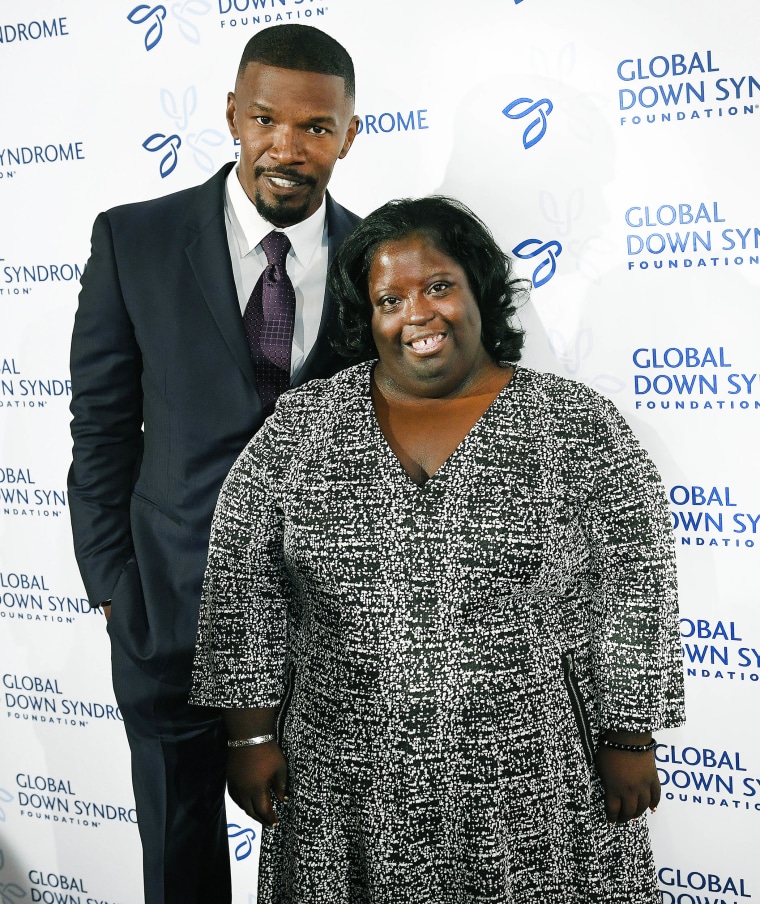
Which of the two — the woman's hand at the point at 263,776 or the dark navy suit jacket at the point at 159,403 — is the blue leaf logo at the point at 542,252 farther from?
the woman's hand at the point at 263,776

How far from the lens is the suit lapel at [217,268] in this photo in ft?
6.20

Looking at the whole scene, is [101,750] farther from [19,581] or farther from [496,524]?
[496,524]

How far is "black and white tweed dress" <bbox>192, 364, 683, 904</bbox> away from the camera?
1517mm

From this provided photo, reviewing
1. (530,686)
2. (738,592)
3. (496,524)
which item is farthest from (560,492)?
(738,592)

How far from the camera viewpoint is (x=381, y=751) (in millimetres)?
1541

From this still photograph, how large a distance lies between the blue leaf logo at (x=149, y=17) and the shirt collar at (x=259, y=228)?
17.5 inches

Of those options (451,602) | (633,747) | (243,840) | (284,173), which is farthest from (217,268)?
(243,840)

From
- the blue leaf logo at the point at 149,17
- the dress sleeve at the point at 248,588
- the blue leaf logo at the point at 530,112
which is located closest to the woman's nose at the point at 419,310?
the dress sleeve at the point at 248,588

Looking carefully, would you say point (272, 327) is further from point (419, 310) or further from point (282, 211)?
point (419, 310)

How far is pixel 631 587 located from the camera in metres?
1.57

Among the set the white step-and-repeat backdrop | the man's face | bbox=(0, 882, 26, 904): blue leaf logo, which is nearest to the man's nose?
the man's face

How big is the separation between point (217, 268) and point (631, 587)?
3.26 ft

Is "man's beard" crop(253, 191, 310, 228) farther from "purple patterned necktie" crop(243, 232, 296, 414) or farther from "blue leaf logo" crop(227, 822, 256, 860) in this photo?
"blue leaf logo" crop(227, 822, 256, 860)

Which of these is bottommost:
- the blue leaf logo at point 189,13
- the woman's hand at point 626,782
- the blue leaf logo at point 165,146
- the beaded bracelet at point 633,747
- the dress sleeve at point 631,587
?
the woman's hand at point 626,782
